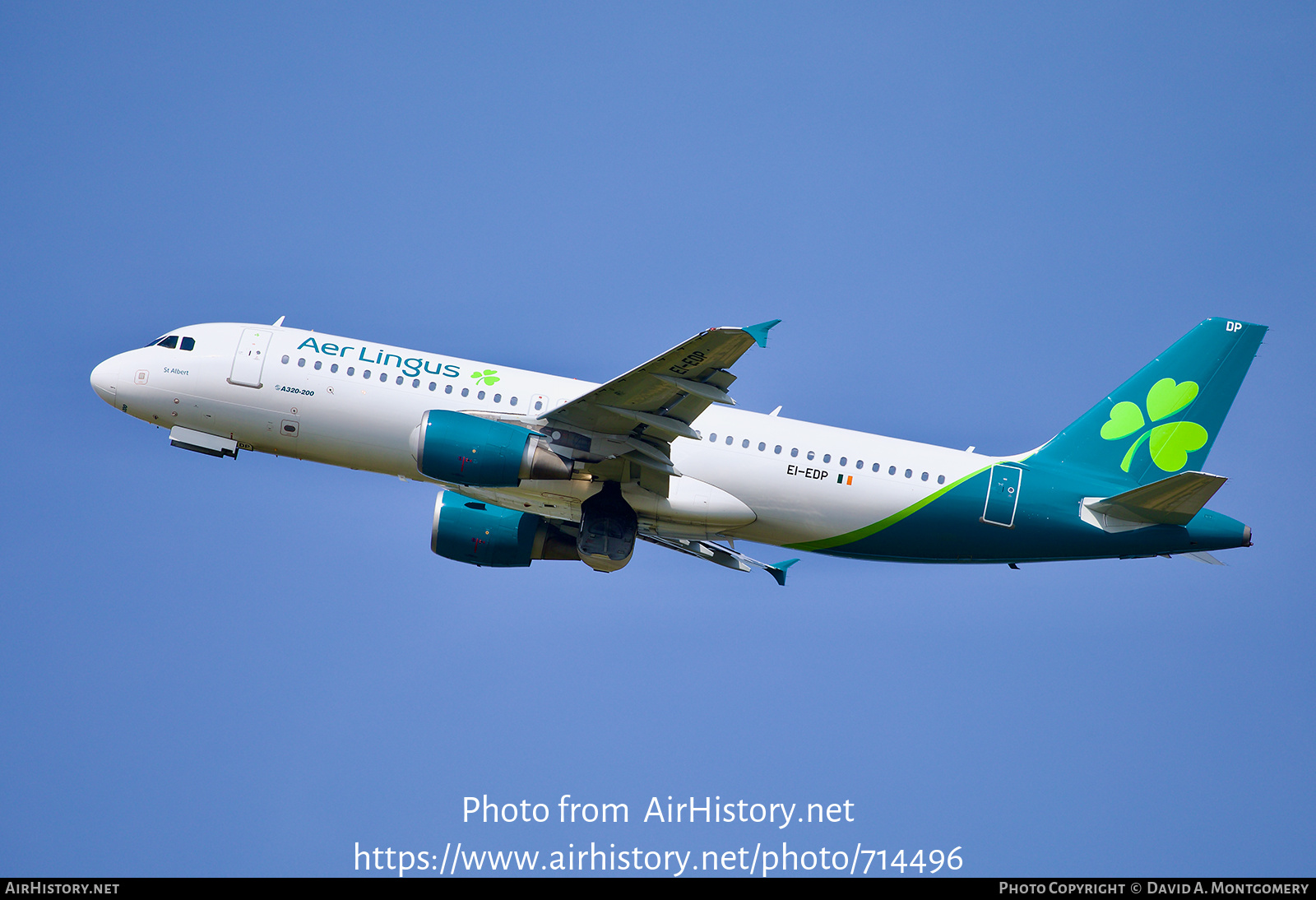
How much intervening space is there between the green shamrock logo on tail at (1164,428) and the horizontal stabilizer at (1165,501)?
1.82 m

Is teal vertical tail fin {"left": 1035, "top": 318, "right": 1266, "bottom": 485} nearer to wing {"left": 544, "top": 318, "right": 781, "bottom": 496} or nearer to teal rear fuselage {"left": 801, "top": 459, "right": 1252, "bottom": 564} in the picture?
teal rear fuselage {"left": 801, "top": 459, "right": 1252, "bottom": 564}

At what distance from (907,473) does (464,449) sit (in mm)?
11399

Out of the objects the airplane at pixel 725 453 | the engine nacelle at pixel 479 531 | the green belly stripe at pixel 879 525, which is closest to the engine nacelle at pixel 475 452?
the airplane at pixel 725 453

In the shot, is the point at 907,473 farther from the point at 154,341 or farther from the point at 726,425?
the point at 154,341

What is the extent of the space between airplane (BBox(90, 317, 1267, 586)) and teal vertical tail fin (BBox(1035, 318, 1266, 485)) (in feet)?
0.16

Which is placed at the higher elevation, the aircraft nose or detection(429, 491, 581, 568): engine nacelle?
the aircraft nose

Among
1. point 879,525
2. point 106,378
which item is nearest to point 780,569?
point 879,525

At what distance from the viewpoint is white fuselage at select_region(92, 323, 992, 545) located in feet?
106

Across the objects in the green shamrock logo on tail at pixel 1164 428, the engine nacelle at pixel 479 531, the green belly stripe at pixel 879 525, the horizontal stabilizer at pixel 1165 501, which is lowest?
the engine nacelle at pixel 479 531

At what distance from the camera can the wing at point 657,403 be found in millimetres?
27953

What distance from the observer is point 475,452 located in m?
30.2

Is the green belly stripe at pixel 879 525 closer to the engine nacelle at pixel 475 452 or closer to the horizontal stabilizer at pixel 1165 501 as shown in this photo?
the horizontal stabilizer at pixel 1165 501

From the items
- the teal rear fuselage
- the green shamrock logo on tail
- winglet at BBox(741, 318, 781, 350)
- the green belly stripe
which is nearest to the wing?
winglet at BBox(741, 318, 781, 350)

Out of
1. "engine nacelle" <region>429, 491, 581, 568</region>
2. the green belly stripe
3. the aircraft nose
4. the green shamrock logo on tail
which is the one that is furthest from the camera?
"engine nacelle" <region>429, 491, 581, 568</region>
